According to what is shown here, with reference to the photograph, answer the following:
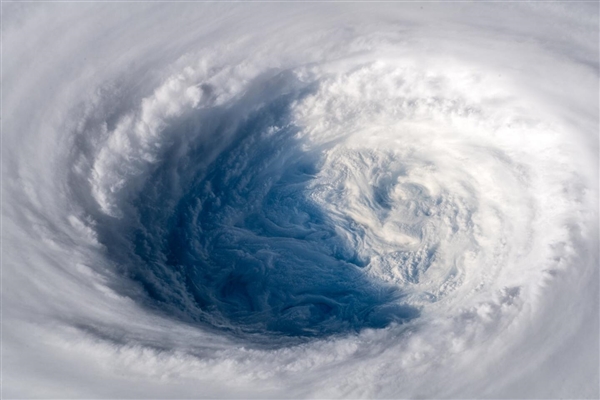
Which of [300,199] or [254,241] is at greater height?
[300,199]

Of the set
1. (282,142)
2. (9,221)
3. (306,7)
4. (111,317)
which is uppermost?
(306,7)

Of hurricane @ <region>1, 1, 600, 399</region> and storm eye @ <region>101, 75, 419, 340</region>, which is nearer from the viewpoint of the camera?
hurricane @ <region>1, 1, 600, 399</region>

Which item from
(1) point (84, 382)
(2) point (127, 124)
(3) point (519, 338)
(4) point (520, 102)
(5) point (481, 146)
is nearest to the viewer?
(1) point (84, 382)

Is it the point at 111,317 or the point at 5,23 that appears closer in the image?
the point at 111,317

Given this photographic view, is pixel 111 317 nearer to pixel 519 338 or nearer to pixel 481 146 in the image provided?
pixel 519 338

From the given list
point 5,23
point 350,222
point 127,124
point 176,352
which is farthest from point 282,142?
point 5,23

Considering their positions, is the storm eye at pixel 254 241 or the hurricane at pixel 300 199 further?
the storm eye at pixel 254 241

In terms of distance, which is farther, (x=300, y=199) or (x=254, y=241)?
(x=300, y=199)

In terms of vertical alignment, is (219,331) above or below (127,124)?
below
